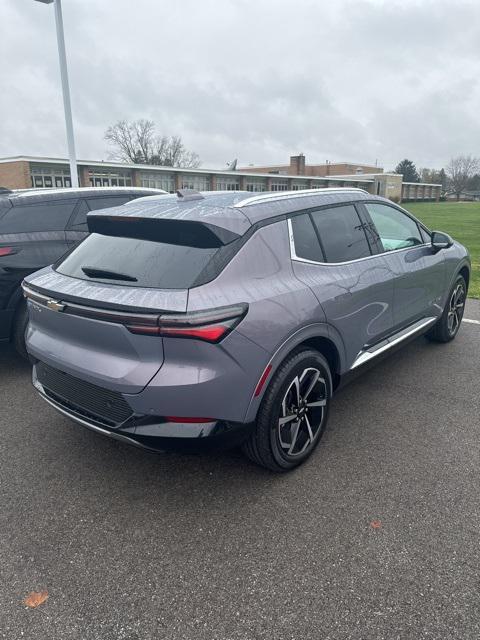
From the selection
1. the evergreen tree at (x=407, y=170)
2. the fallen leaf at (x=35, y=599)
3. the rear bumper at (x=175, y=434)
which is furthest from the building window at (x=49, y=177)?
the evergreen tree at (x=407, y=170)

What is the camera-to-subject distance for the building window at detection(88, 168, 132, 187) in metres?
35.8

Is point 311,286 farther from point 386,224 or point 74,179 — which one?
point 74,179

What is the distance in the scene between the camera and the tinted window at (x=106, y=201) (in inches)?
Result: 206

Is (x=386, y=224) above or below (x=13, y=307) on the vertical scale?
above

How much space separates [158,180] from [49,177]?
32.7ft

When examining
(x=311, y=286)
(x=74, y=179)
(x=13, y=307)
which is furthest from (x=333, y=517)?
(x=74, y=179)

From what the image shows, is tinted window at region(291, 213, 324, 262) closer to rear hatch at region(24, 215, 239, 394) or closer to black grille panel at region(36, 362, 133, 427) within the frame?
rear hatch at region(24, 215, 239, 394)

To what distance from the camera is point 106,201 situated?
17.7 feet

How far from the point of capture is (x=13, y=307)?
4.31 metres

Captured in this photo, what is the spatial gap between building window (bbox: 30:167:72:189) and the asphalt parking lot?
3359cm

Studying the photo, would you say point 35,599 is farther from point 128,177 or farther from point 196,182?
point 196,182

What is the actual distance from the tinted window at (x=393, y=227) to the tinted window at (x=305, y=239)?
0.97 m

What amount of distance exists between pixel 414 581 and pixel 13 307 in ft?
12.8

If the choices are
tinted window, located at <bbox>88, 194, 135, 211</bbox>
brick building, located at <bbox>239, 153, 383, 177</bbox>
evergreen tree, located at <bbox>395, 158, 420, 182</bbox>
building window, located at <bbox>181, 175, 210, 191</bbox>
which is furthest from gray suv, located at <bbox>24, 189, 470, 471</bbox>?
evergreen tree, located at <bbox>395, 158, 420, 182</bbox>
